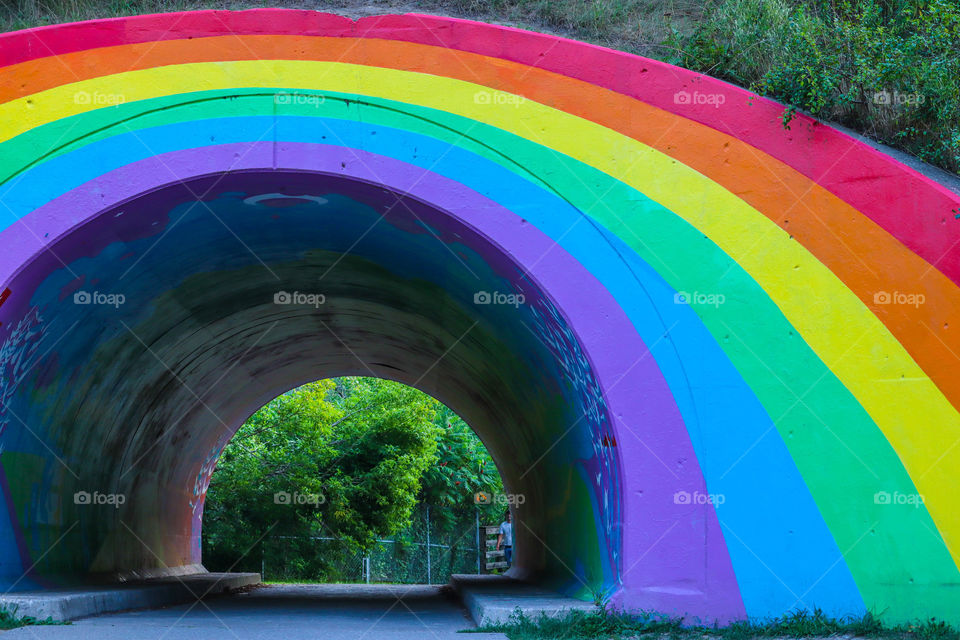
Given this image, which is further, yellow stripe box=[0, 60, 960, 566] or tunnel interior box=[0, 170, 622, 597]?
tunnel interior box=[0, 170, 622, 597]

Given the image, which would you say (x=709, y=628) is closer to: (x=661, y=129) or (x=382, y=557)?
(x=661, y=129)

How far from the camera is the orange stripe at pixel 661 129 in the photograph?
7367 millimetres

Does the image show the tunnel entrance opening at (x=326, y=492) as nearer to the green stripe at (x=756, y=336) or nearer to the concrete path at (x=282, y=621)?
the concrete path at (x=282, y=621)

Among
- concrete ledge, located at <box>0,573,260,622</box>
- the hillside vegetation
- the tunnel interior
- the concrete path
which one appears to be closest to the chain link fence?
concrete ledge, located at <box>0,573,260,622</box>

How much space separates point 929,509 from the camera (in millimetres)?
7016

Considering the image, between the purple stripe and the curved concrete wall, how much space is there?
2cm

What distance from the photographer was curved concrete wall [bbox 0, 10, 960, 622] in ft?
23.0

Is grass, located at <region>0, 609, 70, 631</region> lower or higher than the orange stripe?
lower

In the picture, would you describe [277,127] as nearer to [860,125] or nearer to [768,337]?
[768,337]

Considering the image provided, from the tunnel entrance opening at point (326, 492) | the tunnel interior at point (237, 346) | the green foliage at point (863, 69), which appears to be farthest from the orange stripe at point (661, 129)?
the tunnel entrance opening at point (326, 492)

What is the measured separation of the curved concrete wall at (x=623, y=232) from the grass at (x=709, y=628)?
0.14 m

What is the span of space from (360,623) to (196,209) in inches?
168

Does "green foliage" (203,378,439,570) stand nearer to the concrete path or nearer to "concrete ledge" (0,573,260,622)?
"concrete ledge" (0,573,260,622)

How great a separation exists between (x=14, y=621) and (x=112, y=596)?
7.82 ft
